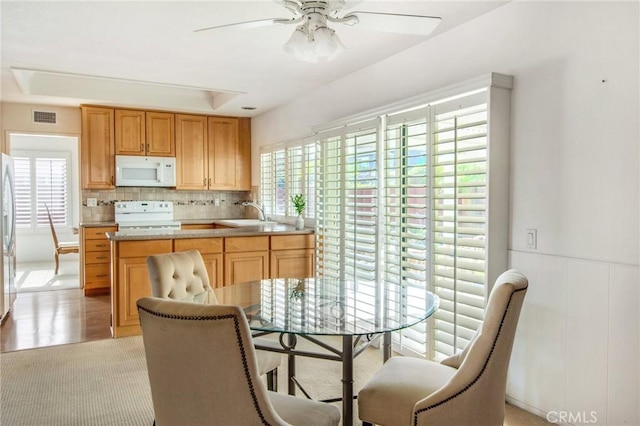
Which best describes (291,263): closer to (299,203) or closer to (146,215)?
(299,203)

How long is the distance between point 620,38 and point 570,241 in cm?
99

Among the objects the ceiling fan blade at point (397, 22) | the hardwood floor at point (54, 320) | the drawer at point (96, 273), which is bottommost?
the hardwood floor at point (54, 320)

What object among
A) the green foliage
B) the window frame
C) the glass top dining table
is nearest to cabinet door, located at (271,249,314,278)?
the green foliage

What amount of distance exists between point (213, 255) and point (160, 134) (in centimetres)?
278

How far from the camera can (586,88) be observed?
7.39 feet

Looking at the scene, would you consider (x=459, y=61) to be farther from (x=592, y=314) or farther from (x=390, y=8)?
(x=592, y=314)

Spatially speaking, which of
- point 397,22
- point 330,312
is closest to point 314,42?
point 397,22

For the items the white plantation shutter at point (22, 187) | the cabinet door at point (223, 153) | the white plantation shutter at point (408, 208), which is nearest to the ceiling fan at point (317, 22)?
the white plantation shutter at point (408, 208)

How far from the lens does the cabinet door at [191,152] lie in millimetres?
6359

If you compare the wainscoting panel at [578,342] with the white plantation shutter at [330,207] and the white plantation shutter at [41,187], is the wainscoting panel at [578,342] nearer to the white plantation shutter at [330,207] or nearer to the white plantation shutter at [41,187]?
the white plantation shutter at [330,207]

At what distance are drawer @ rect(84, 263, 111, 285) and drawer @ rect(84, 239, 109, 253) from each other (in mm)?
198

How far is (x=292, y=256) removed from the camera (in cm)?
464

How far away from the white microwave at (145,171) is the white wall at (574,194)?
4557 mm

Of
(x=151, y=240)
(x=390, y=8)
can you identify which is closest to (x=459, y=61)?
(x=390, y=8)
